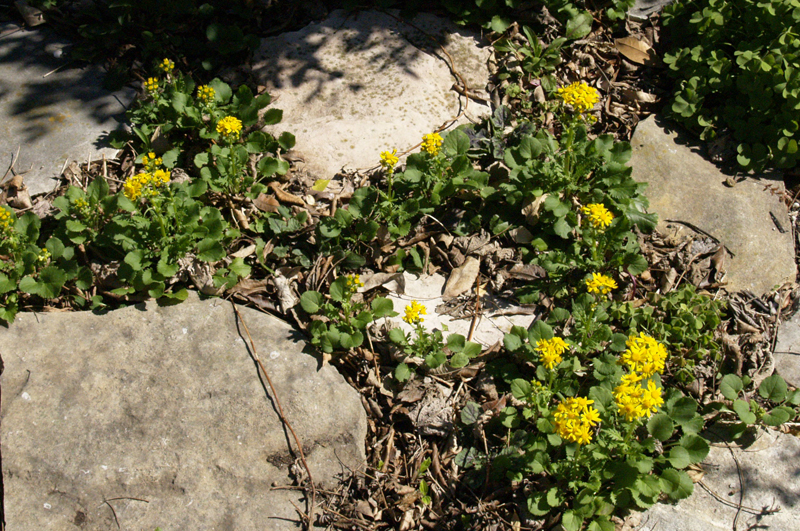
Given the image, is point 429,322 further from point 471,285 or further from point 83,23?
point 83,23

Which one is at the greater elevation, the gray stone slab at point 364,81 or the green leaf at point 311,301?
the gray stone slab at point 364,81

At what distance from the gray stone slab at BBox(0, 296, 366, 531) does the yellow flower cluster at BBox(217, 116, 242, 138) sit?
3.51 feet

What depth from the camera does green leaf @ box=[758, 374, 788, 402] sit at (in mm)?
3172

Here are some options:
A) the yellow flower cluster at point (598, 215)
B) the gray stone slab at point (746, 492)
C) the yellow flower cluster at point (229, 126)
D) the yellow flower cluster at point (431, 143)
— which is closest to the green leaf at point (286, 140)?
the yellow flower cluster at point (229, 126)

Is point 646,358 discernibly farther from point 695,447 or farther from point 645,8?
point 645,8

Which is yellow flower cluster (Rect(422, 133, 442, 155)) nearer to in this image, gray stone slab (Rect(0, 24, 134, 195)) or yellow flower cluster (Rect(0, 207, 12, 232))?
gray stone slab (Rect(0, 24, 134, 195))

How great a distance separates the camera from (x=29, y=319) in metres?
3.28

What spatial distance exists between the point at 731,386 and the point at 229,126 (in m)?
3.20

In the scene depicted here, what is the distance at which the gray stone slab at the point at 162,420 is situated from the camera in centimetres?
286

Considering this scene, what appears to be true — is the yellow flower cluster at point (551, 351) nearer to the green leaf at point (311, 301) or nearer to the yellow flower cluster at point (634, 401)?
the yellow flower cluster at point (634, 401)

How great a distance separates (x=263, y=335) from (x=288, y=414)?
48 centimetres

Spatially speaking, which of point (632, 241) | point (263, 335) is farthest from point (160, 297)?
point (632, 241)

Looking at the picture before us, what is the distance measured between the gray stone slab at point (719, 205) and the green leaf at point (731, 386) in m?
0.85

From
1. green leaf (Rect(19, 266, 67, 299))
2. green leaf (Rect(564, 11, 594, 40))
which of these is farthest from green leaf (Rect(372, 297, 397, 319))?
green leaf (Rect(564, 11, 594, 40))
